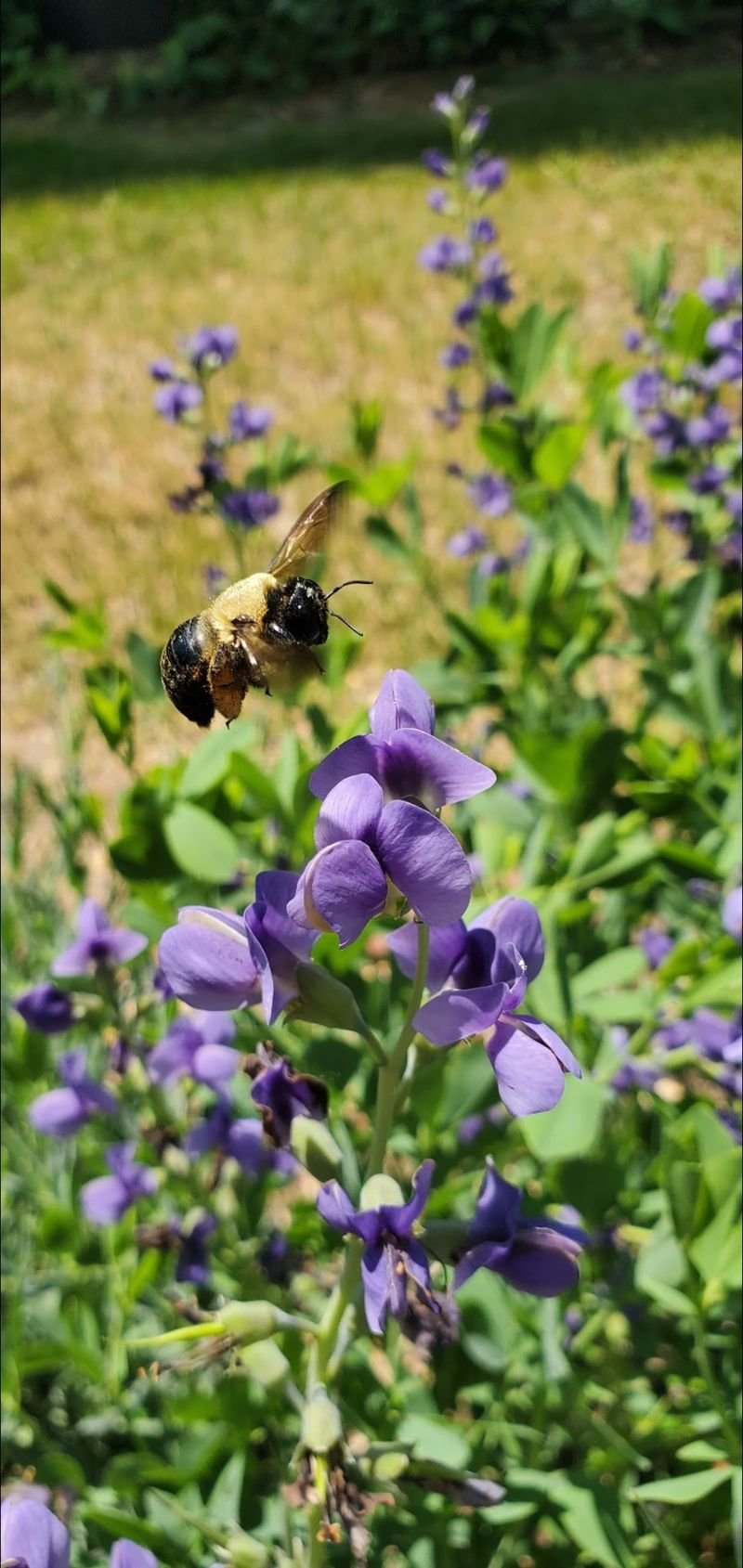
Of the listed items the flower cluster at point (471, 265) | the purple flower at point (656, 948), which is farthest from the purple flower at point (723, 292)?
the purple flower at point (656, 948)

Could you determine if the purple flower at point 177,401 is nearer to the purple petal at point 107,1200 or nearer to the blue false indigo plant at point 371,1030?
the purple petal at point 107,1200

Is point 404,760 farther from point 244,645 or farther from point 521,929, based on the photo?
point 244,645

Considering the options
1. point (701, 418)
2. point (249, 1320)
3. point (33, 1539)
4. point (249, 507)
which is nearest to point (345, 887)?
point (249, 1320)

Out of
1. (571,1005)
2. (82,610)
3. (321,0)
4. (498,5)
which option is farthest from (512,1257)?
(321,0)

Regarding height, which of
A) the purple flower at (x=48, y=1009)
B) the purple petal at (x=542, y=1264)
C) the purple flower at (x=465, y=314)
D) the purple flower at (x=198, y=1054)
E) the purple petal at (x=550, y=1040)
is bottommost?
the purple flower at (x=198, y=1054)

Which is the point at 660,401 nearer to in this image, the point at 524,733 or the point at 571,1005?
the point at 524,733

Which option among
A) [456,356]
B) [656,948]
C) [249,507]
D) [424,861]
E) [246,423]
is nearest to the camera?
[424,861]
